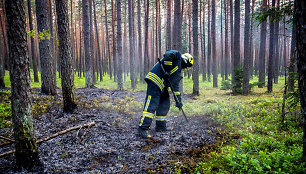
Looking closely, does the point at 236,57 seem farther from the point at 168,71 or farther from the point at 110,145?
the point at 110,145

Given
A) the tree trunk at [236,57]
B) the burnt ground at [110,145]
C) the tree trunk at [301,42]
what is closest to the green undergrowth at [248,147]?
the burnt ground at [110,145]

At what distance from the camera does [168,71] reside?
5281 millimetres

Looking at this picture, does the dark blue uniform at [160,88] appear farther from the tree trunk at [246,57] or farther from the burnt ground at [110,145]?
the tree trunk at [246,57]

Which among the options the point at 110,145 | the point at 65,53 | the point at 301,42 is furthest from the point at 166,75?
the point at 65,53

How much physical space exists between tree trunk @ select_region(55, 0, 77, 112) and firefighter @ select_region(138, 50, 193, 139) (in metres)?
2.73

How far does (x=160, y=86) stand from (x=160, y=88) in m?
0.06

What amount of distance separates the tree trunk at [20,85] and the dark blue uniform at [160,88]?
257 cm

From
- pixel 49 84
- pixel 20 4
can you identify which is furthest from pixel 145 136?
pixel 49 84

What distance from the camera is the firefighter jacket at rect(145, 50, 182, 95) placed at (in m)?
5.05

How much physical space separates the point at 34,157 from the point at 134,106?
17.0 feet

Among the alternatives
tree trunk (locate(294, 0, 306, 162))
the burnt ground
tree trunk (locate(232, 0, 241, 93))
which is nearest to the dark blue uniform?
the burnt ground

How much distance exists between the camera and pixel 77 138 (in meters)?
4.48

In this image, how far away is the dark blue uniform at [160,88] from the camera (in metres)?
4.84

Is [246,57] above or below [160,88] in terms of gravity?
above
